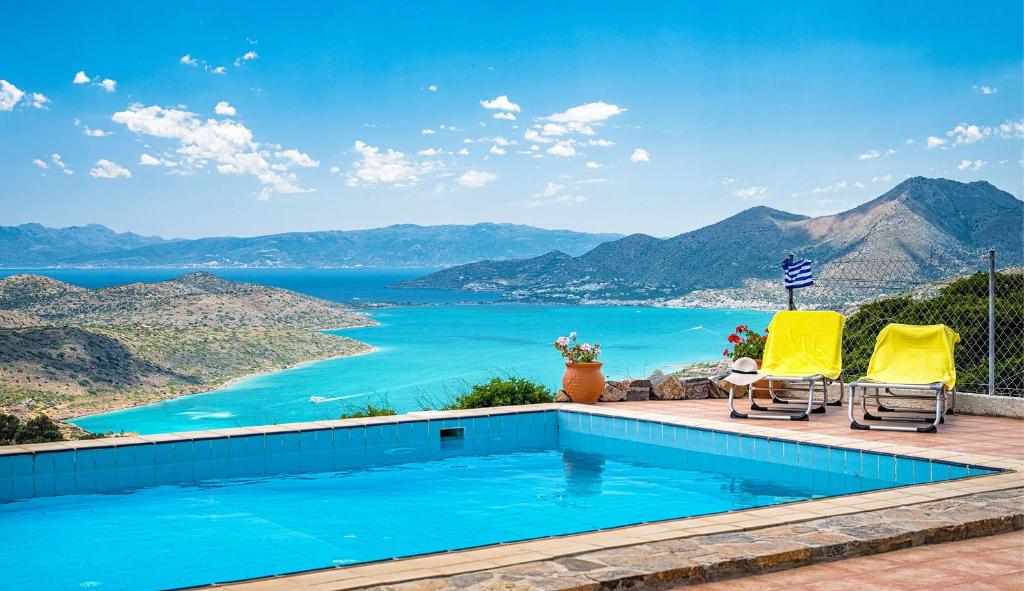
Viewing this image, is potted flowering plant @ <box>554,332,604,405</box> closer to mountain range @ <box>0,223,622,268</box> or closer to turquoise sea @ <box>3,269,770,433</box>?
turquoise sea @ <box>3,269,770,433</box>

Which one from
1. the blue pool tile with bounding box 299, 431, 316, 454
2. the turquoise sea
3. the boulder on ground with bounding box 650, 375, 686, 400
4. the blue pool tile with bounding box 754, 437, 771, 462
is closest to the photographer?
the blue pool tile with bounding box 754, 437, 771, 462

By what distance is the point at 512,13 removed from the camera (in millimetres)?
34750

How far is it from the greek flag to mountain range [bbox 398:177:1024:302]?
7.89m

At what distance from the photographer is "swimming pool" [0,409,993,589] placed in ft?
16.3

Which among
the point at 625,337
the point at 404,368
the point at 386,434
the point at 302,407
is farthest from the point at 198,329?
the point at 386,434

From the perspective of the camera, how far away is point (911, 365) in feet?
25.3

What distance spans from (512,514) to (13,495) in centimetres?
354

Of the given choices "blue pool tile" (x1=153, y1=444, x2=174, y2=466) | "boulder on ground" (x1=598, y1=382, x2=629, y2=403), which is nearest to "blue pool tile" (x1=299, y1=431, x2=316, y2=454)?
"blue pool tile" (x1=153, y1=444, x2=174, y2=466)

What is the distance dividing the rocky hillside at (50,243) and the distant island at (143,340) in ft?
429

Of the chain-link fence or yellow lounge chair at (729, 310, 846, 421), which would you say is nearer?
yellow lounge chair at (729, 310, 846, 421)

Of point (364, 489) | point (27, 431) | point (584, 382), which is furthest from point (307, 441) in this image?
point (584, 382)

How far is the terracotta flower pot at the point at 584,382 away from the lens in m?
9.31

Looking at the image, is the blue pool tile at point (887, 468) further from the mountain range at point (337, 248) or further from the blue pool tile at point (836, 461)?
the mountain range at point (337, 248)

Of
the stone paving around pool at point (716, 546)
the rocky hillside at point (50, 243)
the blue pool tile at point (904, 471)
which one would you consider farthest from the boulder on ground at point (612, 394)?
the rocky hillside at point (50, 243)
